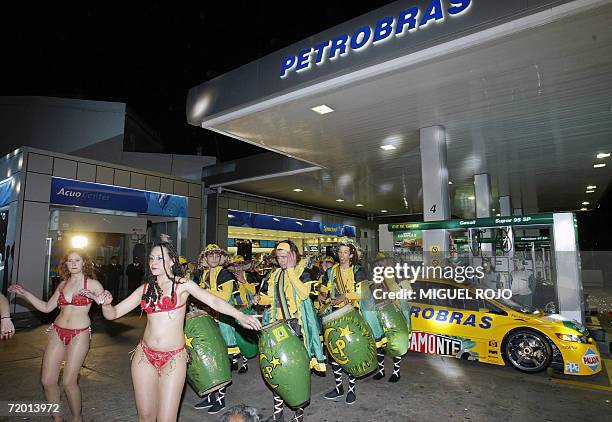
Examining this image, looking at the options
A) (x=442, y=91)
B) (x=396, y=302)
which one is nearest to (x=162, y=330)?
(x=396, y=302)

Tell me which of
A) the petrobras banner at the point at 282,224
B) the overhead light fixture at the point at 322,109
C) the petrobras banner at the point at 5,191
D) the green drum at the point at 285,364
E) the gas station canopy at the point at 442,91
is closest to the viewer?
the green drum at the point at 285,364

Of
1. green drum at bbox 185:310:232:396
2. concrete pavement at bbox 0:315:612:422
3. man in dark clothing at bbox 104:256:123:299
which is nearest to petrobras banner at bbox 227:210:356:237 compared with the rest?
man in dark clothing at bbox 104:256:123:299

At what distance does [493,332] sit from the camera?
656 centimetres

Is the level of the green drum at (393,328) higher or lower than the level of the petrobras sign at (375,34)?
lower

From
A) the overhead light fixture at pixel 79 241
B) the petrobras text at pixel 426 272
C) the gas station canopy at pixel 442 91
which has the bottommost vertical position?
the petrobras text at pixel 426 272

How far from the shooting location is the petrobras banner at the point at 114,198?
39.3 feet

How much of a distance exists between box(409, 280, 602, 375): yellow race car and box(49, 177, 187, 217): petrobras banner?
35.6 ft

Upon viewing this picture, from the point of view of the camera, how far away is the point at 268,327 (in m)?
4.31

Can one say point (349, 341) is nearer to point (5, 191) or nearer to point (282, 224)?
point (5, 191)

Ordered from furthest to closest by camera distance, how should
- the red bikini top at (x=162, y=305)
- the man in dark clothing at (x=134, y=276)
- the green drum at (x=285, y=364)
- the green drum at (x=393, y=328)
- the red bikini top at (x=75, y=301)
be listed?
the man in dark clothing at (x=134, y=276)
the green drum at (x=393, y=328)
the red bikini top at (x=75, y=301)
the green drum at (x=285, y=364)
the red bikini top at (x=162, y=305)

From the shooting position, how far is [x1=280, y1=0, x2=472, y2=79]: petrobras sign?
551 cm

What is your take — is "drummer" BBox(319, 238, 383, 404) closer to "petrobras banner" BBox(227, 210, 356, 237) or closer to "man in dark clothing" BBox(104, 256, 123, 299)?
"man in dark clothing" BBox(104, 256, 123, 299)

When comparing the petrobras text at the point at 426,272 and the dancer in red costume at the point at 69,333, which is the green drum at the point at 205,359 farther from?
the petrobras text at the point at 426,272

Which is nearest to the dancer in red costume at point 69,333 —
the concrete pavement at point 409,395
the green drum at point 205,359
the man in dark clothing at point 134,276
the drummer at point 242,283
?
the concrete pavement at point 409,395
